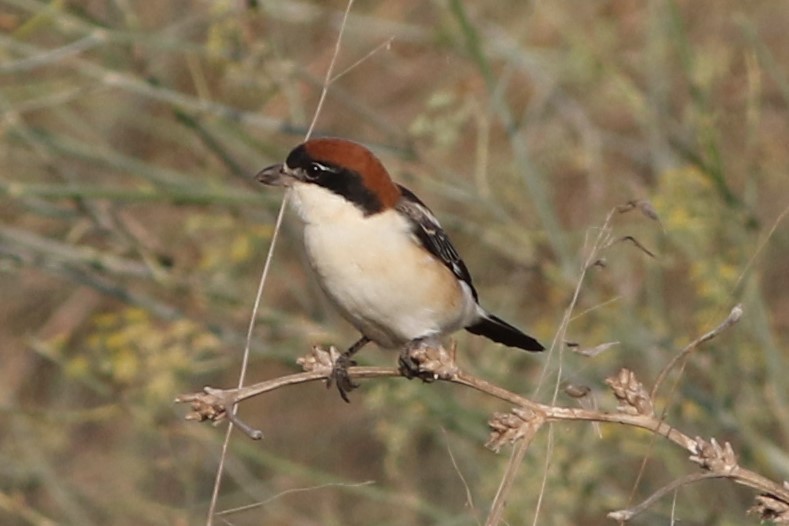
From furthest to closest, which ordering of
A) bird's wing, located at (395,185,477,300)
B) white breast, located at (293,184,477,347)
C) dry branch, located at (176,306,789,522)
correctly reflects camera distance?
bird's wing, located at (395,185,477,300) < white breast, located at (293,184,477,347) < dry branch, located at (176,306,789,522)

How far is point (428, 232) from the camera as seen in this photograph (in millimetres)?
3789

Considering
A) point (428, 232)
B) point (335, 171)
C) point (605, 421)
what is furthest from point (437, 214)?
point (605, 421)

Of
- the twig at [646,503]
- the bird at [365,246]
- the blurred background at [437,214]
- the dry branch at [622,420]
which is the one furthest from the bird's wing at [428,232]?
the twig at [646,503]

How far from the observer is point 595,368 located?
16.5 feet

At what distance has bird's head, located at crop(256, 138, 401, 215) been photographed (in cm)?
357

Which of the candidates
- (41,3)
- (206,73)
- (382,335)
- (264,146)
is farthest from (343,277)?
(206,73)

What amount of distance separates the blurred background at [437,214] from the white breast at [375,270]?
1.40ft

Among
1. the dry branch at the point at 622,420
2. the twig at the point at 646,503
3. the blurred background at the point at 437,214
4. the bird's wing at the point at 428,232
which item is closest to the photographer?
the twig at the point at 646,503

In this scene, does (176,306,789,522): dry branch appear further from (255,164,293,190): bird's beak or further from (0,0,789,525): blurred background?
(255,164,293,190): bird's beak

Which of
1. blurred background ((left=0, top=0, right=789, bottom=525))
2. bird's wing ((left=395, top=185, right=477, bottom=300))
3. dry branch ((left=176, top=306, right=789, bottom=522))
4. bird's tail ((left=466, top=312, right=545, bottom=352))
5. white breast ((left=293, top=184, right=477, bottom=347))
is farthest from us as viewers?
blurred background ((left=0, top=0, right=789, bottom=525))

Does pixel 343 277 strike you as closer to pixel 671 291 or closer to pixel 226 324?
pixel 226 324

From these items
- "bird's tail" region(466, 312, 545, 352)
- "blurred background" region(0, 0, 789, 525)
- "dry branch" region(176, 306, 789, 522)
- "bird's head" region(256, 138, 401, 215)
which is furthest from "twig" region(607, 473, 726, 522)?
"bird's tail" region(466, 312, 545, 352)

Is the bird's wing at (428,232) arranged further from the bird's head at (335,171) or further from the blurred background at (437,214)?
the blurred background at (437,214)

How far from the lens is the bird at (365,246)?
354 cm
